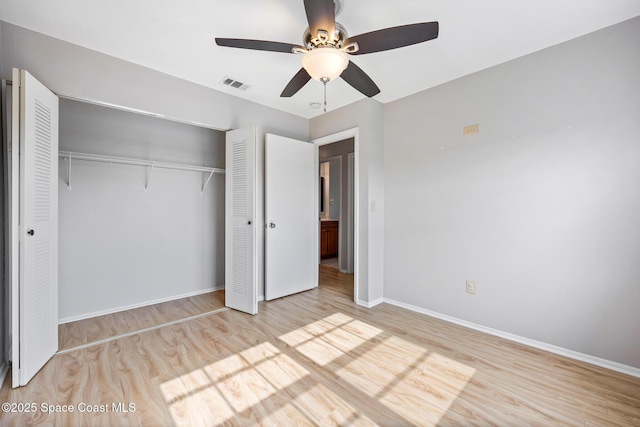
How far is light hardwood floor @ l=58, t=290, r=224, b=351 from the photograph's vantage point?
2506mm

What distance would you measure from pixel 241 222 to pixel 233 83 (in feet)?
5.00

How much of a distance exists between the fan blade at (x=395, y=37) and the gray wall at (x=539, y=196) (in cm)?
145

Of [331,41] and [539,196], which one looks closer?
[331,41]

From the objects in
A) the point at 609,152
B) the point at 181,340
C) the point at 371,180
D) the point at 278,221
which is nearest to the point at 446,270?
the point at 371,180

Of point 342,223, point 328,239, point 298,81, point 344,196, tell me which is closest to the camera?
point 298,81

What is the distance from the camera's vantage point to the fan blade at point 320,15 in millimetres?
1435

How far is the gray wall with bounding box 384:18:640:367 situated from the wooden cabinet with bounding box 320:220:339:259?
3249 mm

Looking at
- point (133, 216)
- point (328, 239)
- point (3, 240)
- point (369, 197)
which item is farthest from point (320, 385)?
point (328, 239)

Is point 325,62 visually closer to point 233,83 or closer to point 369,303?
point 233,83

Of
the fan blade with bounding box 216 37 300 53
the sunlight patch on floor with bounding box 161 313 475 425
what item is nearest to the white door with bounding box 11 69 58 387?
the sunlight patch on floor with bounding box 161 313 475 425

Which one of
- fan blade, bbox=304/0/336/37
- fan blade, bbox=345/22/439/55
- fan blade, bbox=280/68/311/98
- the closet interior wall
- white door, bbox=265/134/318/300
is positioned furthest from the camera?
white door, bbox=265/134/318/300

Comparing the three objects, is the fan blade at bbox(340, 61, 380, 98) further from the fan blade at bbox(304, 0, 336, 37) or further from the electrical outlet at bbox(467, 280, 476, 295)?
the electrical outlet at bbox(467, 280, 476, 295)

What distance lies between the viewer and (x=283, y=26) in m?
2.04

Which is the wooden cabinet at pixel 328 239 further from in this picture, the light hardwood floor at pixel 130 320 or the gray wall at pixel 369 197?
the light hardwood floor at pixel 130 320
